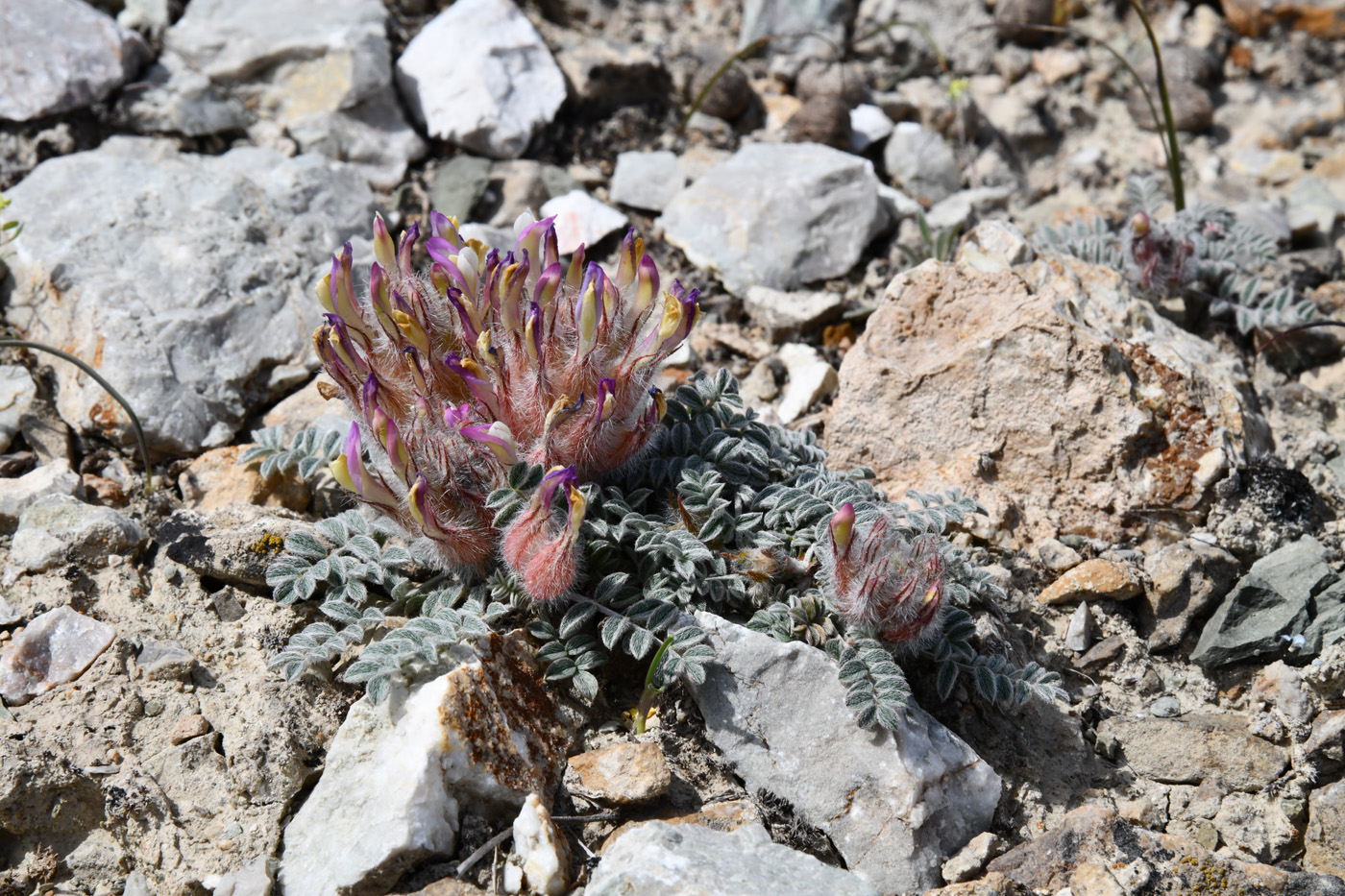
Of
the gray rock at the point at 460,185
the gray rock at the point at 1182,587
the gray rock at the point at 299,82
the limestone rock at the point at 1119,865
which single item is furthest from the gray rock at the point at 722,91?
the limestone rock at the point at 1119,865

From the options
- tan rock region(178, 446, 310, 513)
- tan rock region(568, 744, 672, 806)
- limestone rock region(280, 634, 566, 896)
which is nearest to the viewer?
limestone rock region(280, 634, 566, 896)

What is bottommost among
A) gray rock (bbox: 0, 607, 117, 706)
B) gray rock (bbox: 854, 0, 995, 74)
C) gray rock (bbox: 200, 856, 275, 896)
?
gray rock (bbox: 200, 856, 275, 896)

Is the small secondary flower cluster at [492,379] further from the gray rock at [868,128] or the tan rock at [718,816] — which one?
the gray rock at [868,128]

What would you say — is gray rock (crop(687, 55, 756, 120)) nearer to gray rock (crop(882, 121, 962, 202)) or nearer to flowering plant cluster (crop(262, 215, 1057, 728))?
gray rock (crop(882, 121, 962, 202))

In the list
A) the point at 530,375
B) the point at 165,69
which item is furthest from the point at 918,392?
the point at 165,69

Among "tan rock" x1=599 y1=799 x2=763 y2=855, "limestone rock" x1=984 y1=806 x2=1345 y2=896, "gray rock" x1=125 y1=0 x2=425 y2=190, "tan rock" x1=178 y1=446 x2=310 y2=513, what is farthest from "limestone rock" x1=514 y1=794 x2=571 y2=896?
"gray rock" x1=125 y1=0 x2=425 y2=190

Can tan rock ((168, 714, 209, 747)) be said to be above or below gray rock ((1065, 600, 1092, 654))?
above

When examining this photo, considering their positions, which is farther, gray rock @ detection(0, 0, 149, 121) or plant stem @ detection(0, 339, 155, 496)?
gray rock @ detection(0, 0, 149, 121)
